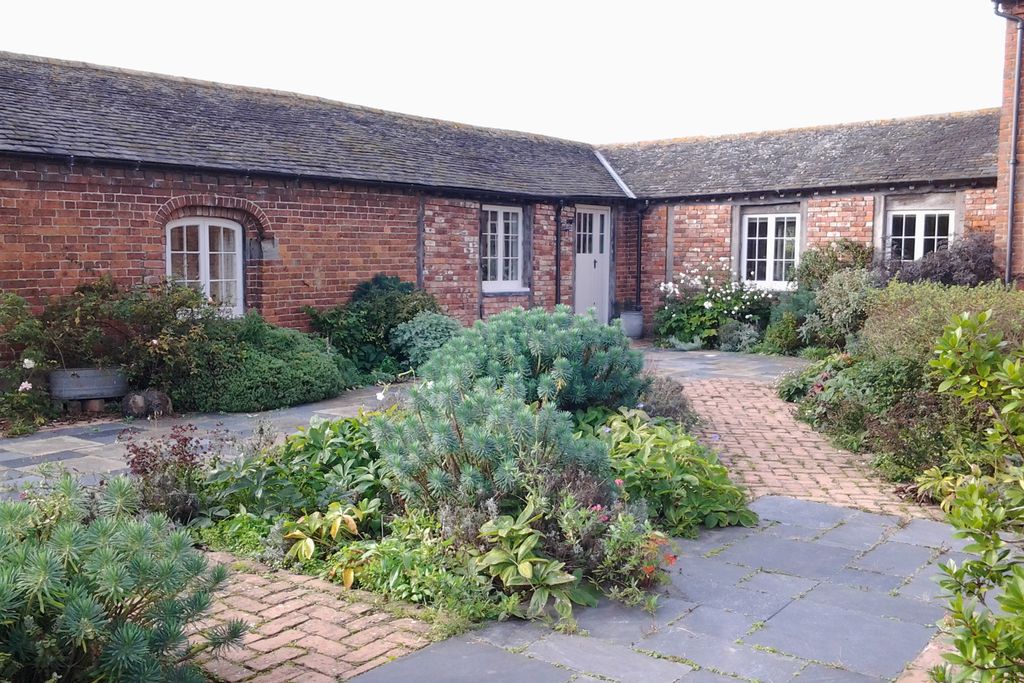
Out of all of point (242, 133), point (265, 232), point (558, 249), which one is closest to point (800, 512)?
point (265, 232)

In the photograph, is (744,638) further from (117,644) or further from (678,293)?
(678,293)

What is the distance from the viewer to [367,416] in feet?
22.6

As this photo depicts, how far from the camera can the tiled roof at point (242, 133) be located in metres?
11.3

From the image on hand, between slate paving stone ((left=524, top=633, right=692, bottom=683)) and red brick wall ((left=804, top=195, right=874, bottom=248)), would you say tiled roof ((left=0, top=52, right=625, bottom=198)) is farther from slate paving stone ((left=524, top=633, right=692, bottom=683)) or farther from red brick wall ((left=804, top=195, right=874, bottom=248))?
slate paving stone ((left=524, top=633, right=692, bottom=683))

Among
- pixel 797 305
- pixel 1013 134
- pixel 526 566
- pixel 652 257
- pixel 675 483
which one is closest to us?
pixel 526 566

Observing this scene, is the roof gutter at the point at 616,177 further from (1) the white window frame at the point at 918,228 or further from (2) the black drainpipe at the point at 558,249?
(1) the white window frame at the point at 918,228

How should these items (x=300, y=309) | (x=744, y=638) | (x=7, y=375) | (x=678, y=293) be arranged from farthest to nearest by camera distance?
(x=678, y=293)
(x=300, y=309)
(x=7, y=375)
(x=744, y=638)

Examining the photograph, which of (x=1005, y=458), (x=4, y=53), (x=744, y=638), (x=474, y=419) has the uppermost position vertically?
(x=4, y=53)

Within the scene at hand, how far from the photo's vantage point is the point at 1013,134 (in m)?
13.6

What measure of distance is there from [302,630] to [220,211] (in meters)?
9.37

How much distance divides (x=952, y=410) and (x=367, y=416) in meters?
4.40

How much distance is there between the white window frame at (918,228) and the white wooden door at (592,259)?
5.65m

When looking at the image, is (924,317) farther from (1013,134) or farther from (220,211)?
(220,211)

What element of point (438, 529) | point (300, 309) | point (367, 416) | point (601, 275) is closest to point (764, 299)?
point (601, 275)
